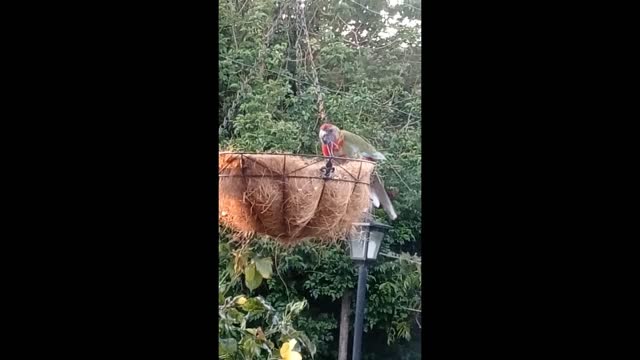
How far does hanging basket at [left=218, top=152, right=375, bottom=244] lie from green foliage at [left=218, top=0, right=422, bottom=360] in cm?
140

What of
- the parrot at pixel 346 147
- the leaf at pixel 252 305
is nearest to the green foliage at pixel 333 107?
the parrot at pixel 346 147

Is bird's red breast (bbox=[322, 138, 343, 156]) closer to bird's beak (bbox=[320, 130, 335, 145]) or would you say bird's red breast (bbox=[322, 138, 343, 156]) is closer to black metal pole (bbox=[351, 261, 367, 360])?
bird's beak (bbox=[320, 130, 335, 145])

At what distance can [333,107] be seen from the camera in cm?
259

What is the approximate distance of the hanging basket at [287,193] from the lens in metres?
0.99

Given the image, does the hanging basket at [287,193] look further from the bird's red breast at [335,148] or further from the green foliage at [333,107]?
the green foliage at [333,107]

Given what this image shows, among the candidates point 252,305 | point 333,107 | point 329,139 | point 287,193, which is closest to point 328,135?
point 329,139

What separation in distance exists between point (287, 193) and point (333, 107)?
1623mm

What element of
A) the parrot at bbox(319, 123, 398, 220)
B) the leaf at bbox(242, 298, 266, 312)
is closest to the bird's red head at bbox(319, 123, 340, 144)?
the parrot at bbox(319, 123, 398, 220)

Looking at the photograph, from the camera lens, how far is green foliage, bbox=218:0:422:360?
2.50m

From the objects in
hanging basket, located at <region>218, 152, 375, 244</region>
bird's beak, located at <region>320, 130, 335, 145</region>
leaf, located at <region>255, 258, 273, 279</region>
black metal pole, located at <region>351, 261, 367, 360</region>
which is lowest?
black metal pole, located at <region>351, 261, 367, 360</region>

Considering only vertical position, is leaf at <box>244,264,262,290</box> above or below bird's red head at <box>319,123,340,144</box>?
below
